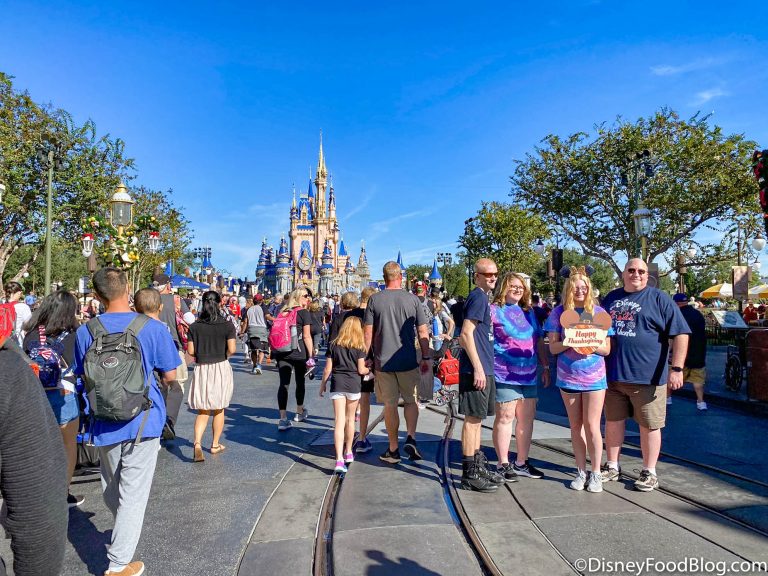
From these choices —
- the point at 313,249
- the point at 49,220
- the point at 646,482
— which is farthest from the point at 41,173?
the point at 313,249

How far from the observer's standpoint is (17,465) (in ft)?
4.75

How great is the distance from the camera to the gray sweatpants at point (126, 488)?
10.2 feet

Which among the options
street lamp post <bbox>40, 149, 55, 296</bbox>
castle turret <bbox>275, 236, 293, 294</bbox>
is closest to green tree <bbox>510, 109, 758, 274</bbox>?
street lamp post <bbox>40, 149, 55, 296</bbox>

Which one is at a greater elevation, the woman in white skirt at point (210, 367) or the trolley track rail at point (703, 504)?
the woman in white skirt at point (210, 367)

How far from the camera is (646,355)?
179 inches

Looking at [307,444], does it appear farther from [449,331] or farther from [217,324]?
[449,331]

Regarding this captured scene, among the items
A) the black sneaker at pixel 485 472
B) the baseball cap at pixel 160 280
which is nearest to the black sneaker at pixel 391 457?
the black sneaker at pixel 485 472

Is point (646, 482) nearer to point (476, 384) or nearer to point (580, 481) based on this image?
point (580, 481)

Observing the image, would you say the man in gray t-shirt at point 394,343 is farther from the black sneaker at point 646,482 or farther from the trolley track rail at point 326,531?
the black sneaker at point 646,482

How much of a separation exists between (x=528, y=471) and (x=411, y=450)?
1.25 m

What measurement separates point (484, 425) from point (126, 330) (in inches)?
195

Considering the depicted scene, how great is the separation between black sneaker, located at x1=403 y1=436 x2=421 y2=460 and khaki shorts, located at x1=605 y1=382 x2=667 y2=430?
203cm

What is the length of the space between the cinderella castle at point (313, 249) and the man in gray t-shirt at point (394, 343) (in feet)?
293

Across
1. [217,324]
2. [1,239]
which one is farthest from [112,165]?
[217,324]
